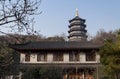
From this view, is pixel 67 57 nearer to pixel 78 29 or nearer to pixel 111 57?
pixel 111 57

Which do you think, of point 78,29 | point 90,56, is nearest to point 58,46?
point 90,56

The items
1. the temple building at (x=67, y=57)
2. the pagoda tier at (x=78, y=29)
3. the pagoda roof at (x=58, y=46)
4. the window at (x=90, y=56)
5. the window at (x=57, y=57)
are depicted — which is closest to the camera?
the temple building at (x=67, y=57)

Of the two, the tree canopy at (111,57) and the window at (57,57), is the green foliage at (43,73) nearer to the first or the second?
the window at (57,57)

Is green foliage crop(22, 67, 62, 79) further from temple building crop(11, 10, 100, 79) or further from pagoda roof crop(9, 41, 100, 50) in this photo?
pagoda roof crop(9, 41, 100, 50)

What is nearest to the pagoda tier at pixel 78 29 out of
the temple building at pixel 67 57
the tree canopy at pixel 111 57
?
the temple building at pixel 67 57

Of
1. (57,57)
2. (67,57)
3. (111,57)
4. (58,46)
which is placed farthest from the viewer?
(58,46)

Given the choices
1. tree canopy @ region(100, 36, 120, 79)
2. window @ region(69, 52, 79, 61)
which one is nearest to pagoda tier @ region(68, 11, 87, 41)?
window @ region(69, 52, 79, 61)

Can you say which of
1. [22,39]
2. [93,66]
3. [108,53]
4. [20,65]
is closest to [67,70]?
[93,66]

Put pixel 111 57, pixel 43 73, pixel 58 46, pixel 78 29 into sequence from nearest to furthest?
pixel 111 57
pixel 43 73
pixel 58 46
pixel 78 29

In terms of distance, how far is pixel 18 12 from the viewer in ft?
32.2

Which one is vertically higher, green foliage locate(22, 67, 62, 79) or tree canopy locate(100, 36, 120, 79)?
tree canopy locate(100, 36, 120, 79)

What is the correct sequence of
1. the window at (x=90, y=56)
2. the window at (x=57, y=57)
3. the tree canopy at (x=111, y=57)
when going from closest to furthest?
the tree canopy at (x=111, y=57)
the window at (x=90, y=56)
the window at (x=57, y=57)

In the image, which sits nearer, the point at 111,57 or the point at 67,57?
the point at 111,57

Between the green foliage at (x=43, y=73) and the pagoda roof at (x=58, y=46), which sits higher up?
the pagoda roof at (x=58, y=46)
